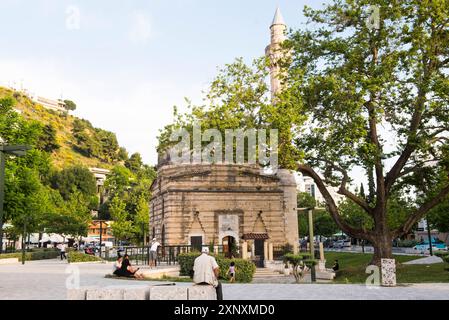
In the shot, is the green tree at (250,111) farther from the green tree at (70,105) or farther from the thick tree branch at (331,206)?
the green tree at (70,105)

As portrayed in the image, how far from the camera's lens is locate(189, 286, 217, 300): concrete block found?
1030 cm

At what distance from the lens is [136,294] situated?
33.7 ft

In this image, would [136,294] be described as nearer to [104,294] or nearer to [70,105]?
[104,294]

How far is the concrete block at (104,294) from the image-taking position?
1022 cm

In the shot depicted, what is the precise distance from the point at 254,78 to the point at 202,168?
682 inches

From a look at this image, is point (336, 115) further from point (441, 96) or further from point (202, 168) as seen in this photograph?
point (202, 168)

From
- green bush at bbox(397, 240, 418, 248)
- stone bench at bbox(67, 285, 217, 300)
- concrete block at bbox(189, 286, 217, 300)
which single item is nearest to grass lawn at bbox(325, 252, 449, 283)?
concrete block at bbox(189, 286, 217, 300)

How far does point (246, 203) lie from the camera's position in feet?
135

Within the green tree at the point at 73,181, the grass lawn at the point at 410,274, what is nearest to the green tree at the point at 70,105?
the green tree at the point at 73,181

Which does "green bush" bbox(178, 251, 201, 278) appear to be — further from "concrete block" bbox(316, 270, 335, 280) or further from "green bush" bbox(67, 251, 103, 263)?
"green bush" bbox(67, 251, 103, 263)

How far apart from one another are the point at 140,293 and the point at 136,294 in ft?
0.29

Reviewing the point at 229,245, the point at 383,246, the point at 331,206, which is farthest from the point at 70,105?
the point at 383,246

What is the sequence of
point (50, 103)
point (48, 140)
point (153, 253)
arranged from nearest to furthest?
point (153, 253)
point (48, 140)
point (50, 103)
